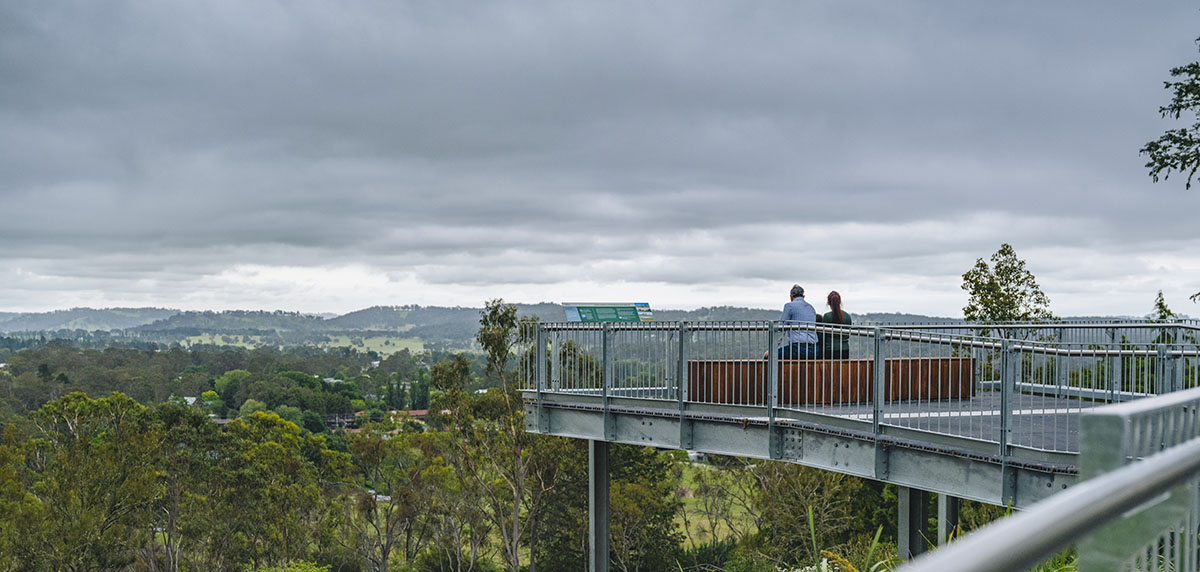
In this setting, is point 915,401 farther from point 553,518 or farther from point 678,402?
point 553,518

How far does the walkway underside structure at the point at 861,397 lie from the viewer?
1120 centimetres

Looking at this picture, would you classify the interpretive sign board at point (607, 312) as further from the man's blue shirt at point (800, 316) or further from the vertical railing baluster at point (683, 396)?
the man's blue shirt at point (800, 316)

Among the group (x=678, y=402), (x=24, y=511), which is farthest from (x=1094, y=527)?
(x=24, y=511)

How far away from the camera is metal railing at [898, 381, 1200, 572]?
1.60m

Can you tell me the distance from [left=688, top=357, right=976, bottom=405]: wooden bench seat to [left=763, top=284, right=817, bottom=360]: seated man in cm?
40

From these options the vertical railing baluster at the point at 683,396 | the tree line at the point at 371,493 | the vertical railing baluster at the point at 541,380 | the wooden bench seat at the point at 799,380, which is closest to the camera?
the wooden bench seat at the point at 799,380

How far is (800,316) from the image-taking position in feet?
52.7

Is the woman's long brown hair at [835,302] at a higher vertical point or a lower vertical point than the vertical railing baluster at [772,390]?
higher

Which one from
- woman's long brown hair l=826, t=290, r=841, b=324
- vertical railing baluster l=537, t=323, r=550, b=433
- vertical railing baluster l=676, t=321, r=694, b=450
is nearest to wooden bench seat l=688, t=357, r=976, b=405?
vertical railing baluster l=676, t=321, r=694, b=450

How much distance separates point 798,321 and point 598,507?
5.98 meters

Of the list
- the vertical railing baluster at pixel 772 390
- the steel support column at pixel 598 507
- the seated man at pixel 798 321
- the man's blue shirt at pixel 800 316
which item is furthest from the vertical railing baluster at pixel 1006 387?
the steel support column at pixel 598 507

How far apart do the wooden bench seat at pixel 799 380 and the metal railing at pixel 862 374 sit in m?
0.02

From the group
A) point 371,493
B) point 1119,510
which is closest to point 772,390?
point 1119,510

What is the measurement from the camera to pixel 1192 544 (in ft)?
10.9
